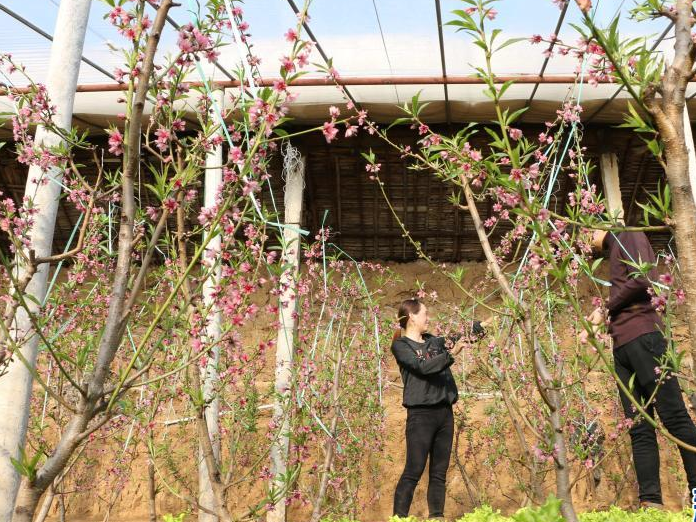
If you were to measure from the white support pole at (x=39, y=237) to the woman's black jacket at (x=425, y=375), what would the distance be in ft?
6.25

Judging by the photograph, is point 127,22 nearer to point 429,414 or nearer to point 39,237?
point 39,237

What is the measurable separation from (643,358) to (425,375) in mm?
1095

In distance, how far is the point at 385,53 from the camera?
5105mm

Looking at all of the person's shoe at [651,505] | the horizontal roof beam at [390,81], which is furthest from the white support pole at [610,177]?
the person's shoe at [651,505]

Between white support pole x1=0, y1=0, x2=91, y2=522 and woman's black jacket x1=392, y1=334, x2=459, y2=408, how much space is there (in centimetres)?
191

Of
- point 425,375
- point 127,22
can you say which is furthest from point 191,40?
point 425,375

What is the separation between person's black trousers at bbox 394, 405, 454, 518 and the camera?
3.45m

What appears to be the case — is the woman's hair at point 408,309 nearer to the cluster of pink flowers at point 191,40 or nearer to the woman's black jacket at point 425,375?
the woman's black jacket at point 425,375

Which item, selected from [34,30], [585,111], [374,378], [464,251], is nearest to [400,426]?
[374,378]

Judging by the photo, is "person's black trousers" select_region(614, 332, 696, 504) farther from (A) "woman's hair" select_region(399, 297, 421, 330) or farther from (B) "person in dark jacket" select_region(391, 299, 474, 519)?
(A) "woman's hair" select_region(399, 297, 421, 330)

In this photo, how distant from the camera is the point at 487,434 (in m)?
5.74

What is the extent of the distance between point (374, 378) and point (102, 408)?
185 inches

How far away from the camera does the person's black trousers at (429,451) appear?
345 cm

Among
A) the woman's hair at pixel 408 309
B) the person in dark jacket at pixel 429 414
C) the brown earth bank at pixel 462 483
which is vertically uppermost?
the woman's hair at pixel 408 309
